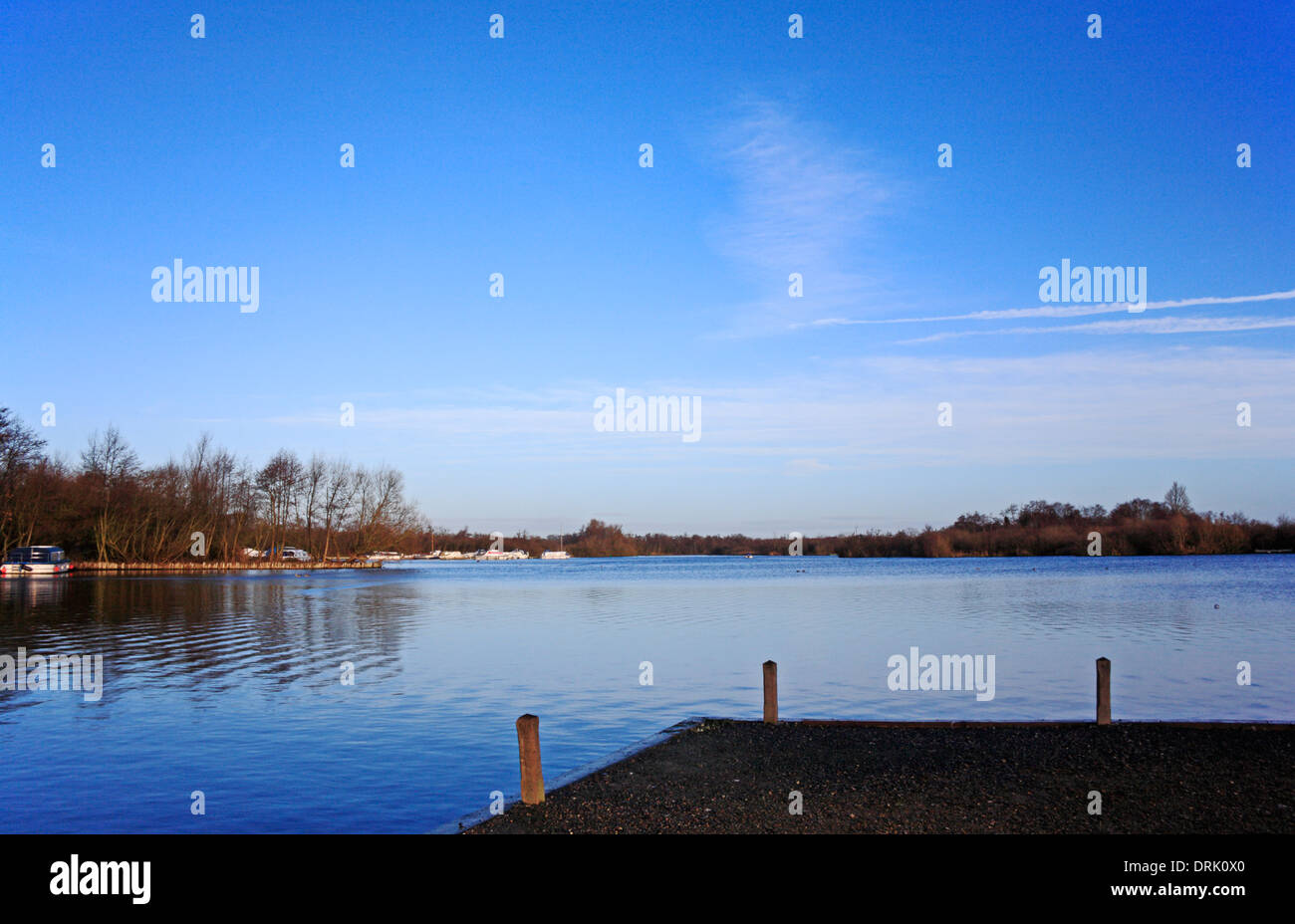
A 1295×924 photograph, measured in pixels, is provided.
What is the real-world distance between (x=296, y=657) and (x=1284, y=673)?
2888cm

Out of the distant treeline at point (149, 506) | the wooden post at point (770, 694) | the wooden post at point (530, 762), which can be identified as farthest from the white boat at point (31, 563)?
the wooden post at point (530, 762)

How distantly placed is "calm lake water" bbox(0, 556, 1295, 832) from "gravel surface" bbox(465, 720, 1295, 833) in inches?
105

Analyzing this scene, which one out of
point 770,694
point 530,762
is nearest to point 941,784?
point 770,694

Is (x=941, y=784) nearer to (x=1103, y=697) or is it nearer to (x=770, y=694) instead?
(x=770, y=694)

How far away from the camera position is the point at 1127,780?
11102mm

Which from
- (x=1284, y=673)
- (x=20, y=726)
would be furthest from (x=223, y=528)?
(x=1284, y=673)

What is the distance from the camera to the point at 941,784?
36.3 feet

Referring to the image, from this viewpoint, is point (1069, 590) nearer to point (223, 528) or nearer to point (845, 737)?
point (845, 737)

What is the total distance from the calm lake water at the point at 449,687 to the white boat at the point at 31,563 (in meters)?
35.0

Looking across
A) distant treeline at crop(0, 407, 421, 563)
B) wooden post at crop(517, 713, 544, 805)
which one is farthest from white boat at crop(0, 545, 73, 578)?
wooden post at crop(517, 713, 544, 805)

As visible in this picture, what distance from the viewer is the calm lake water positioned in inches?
531

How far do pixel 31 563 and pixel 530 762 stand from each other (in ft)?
289

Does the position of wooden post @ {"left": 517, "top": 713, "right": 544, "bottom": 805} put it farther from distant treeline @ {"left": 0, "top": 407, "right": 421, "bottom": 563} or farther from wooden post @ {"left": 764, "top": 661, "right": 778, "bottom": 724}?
distant treeline @ {"left": 0, "top": 407, "right": 421, "bottom": 563}
